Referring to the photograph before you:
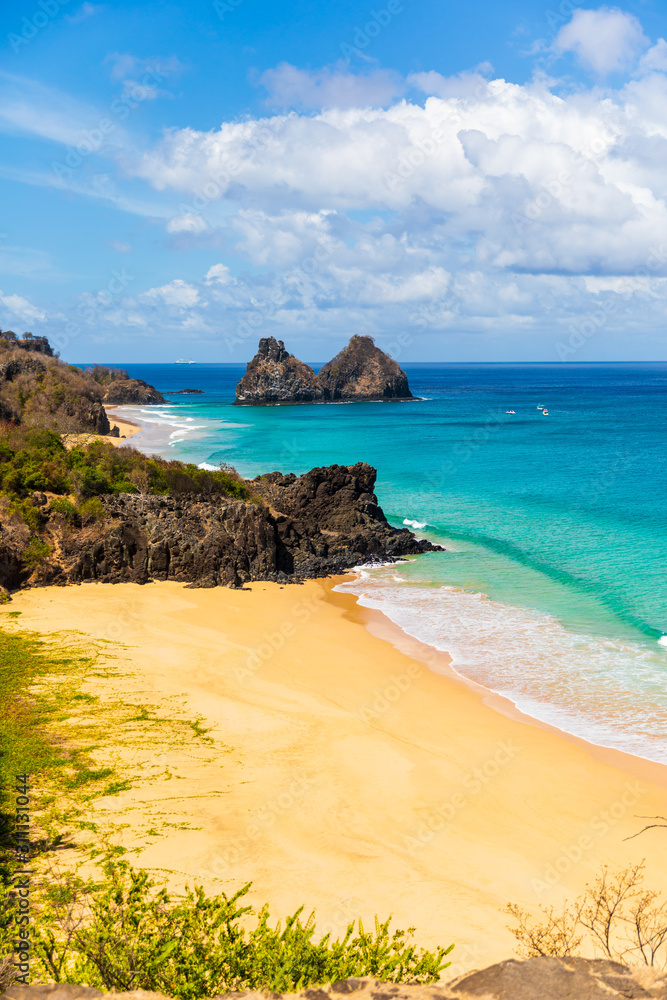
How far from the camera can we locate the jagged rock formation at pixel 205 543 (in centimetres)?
2569

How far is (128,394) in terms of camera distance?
13312cm

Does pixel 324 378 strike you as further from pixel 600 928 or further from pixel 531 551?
pixel 600 928

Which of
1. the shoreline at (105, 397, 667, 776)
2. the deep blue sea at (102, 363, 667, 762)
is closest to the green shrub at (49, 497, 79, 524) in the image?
the shoreline at (105, 397, 667, 776)

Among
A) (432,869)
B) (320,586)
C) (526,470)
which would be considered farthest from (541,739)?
(526,470)

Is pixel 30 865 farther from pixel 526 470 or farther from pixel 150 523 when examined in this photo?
pixel 526 470

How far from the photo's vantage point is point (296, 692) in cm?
1756

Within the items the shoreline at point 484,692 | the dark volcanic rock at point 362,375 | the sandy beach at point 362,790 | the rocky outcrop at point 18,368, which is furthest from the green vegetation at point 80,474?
the dark volcanic rock at point 362,375

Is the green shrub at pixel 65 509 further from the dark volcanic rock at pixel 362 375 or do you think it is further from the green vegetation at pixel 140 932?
the dark volcanic rock at pixel 362 375

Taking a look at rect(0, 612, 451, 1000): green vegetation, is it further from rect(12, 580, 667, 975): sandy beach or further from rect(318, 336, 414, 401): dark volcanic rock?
rect(318, 336, 414, 401): dark volcanic rock

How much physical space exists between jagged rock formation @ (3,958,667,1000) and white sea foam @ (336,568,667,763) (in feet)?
31.6

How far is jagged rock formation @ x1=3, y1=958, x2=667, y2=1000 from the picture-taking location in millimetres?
6535

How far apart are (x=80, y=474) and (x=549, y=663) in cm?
1987

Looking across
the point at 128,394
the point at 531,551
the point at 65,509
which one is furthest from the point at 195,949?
the point at 128,394

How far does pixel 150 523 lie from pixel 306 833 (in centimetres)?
1780
